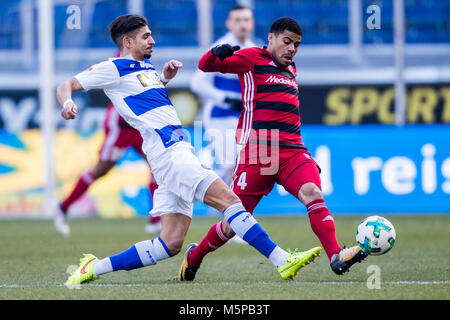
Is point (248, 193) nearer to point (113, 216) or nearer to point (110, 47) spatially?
point (113, 216)

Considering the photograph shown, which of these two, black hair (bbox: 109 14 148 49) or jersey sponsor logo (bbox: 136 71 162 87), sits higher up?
black hair (bbox: 109 14 148 49)

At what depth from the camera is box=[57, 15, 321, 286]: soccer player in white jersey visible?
4.89 meters

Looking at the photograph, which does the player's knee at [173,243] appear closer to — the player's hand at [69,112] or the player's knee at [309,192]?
the player's knee at [309,192]

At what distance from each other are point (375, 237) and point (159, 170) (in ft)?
4.29

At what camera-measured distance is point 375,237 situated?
16.1 ft

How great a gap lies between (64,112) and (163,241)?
97cm

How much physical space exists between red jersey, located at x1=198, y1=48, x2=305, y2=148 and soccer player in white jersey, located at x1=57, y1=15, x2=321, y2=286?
455mm

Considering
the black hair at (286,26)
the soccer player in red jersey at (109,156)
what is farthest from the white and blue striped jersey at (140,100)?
the soccer player in red jersey at (109,156)

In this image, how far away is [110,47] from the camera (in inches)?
636

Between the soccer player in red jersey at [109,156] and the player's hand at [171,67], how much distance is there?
11.4 ft

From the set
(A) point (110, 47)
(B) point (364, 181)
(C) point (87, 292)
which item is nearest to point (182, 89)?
(A) point (110, 47)

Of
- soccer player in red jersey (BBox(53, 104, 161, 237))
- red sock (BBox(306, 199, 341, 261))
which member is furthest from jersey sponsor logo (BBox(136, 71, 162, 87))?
soccer player in red jersey (BBox(53, 104, 161, 237))

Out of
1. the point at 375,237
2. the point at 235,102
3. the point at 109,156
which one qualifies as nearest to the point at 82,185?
the point at 109,156

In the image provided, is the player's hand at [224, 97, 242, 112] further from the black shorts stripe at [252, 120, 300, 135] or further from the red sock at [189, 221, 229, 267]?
the red sock at [189, 221, 229, 267]
